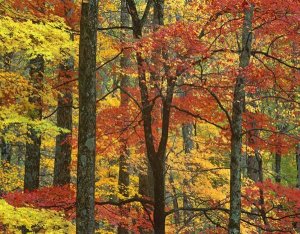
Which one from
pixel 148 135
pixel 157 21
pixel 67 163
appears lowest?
pixel 67 163

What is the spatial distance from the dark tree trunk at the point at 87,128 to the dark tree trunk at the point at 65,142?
4.71 m

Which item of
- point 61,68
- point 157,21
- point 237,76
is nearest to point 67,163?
point 61,68

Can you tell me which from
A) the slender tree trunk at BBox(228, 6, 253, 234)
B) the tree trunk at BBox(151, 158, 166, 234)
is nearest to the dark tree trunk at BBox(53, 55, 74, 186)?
the tree trunk at BBox(151, 158, 166, 234)

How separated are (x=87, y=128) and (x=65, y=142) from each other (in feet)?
16.3

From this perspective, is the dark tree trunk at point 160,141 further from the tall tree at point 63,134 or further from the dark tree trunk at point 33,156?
the dark tree trunk at point 33,156

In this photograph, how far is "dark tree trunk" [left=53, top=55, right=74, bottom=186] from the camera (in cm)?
1253

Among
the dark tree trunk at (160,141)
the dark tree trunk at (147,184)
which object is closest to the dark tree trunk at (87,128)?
the dark tree trunk at (160,141)

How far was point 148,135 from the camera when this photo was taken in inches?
397

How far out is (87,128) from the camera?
25.4 ft

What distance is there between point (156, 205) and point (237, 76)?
3.63 metres

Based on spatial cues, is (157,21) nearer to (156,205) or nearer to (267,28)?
(267,28)

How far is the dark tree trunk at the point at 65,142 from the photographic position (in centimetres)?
1253

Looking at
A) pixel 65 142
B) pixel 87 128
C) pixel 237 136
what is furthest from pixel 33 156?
pixel 237 136

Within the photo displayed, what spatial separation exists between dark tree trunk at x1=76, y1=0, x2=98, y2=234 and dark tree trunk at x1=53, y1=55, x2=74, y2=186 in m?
4.71
